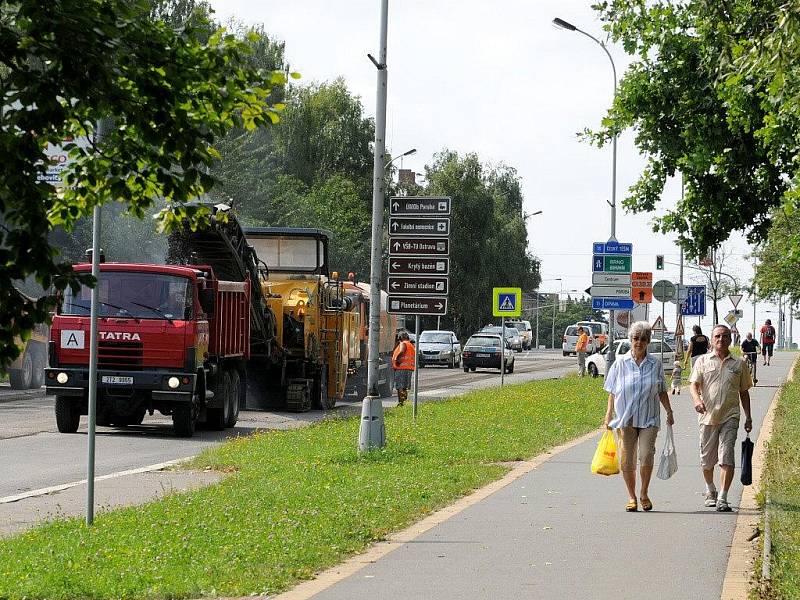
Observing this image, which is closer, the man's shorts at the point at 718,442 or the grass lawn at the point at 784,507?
the grass lawn at the point at 784,507

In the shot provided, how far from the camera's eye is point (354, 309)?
34312 mm

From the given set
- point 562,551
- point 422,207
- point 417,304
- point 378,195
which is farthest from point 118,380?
point 562,551

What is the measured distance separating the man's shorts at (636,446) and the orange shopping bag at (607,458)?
0.13m

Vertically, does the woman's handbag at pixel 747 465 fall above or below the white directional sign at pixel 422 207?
below

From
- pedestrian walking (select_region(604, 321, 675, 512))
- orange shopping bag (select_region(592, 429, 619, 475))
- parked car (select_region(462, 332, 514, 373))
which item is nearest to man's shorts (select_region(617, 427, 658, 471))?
pedestrian walking (select_region(604, 321, 675, 512))

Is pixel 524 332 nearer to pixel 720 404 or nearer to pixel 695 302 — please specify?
pixel 695 302

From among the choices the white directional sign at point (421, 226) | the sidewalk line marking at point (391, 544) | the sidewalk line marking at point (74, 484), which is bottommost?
the sidewalk line marking at point (74, 484)

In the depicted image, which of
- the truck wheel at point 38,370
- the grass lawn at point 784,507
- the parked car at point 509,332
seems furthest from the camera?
the parked car at point 509,332

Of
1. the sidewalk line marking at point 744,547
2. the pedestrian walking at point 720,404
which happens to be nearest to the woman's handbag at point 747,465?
the pedestrian walking at point 720,404

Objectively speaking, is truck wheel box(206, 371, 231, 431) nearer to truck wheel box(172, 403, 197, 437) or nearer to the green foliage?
truck wheel box(172, 403, 197, 437)

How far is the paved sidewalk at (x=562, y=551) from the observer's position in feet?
29.3

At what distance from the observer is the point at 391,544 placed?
1080cm

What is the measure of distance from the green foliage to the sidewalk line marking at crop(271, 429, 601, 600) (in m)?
63.1

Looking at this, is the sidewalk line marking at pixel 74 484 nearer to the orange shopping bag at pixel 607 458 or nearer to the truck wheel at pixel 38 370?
the orange shopping bag at pixel 607 458
